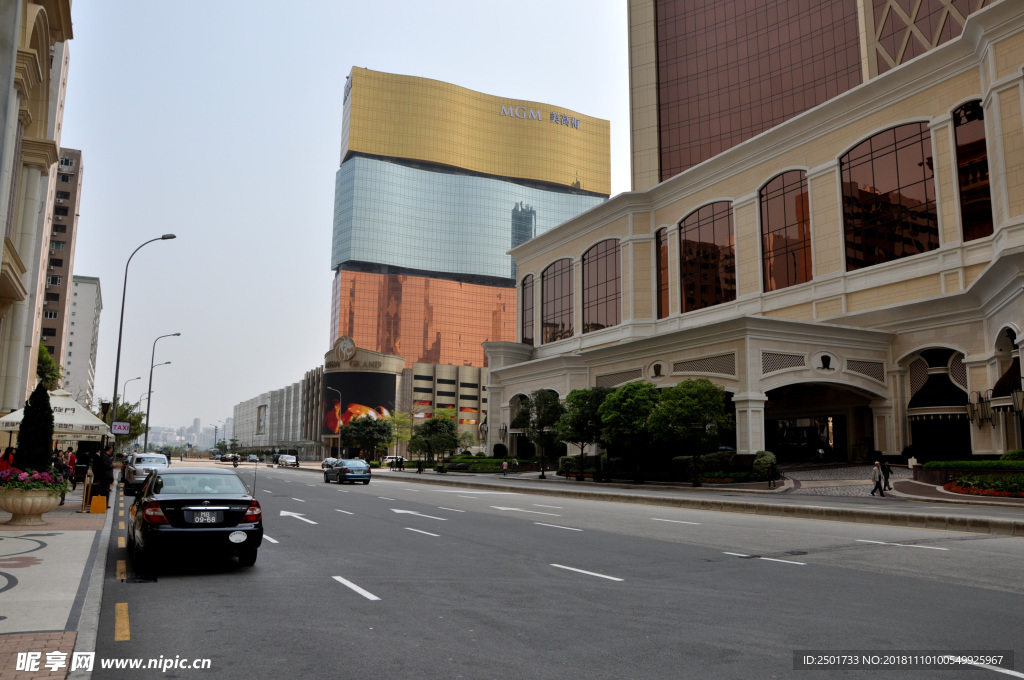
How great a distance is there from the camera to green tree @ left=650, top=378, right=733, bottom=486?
121ft

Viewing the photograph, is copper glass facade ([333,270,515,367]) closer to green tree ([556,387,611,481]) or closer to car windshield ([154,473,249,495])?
green tree ([556,387,611,481])

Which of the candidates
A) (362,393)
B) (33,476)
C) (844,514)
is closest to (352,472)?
(33,476)

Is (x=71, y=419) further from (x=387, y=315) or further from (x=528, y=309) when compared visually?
(x=387, y=315)

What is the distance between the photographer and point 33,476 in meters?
16.6

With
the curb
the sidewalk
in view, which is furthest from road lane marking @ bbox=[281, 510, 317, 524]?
the curb

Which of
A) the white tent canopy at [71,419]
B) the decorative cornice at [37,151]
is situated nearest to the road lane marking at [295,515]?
the white tent canopy at [71,419]

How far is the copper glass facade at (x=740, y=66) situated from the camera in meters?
65.2

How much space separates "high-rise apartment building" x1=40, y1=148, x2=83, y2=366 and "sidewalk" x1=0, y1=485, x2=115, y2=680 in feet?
354

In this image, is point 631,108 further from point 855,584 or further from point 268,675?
point 268,675

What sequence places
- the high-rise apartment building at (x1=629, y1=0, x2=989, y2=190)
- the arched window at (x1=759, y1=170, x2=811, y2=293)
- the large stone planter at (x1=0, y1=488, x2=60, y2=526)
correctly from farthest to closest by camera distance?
1. the high-rise apartment building at (x1=629, y1=0, x2=989, y2=190)
2. the arched window at (x1=759, y1=170, x2=811, y2=293)
3. the large stone planter at (x1=0, y1=488, x2=60, y2=526)

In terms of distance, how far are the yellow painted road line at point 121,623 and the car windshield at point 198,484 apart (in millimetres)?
2960

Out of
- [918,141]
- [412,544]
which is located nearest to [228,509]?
[412,544]

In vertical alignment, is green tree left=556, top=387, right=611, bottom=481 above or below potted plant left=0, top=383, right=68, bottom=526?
above

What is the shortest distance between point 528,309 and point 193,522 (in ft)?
225
